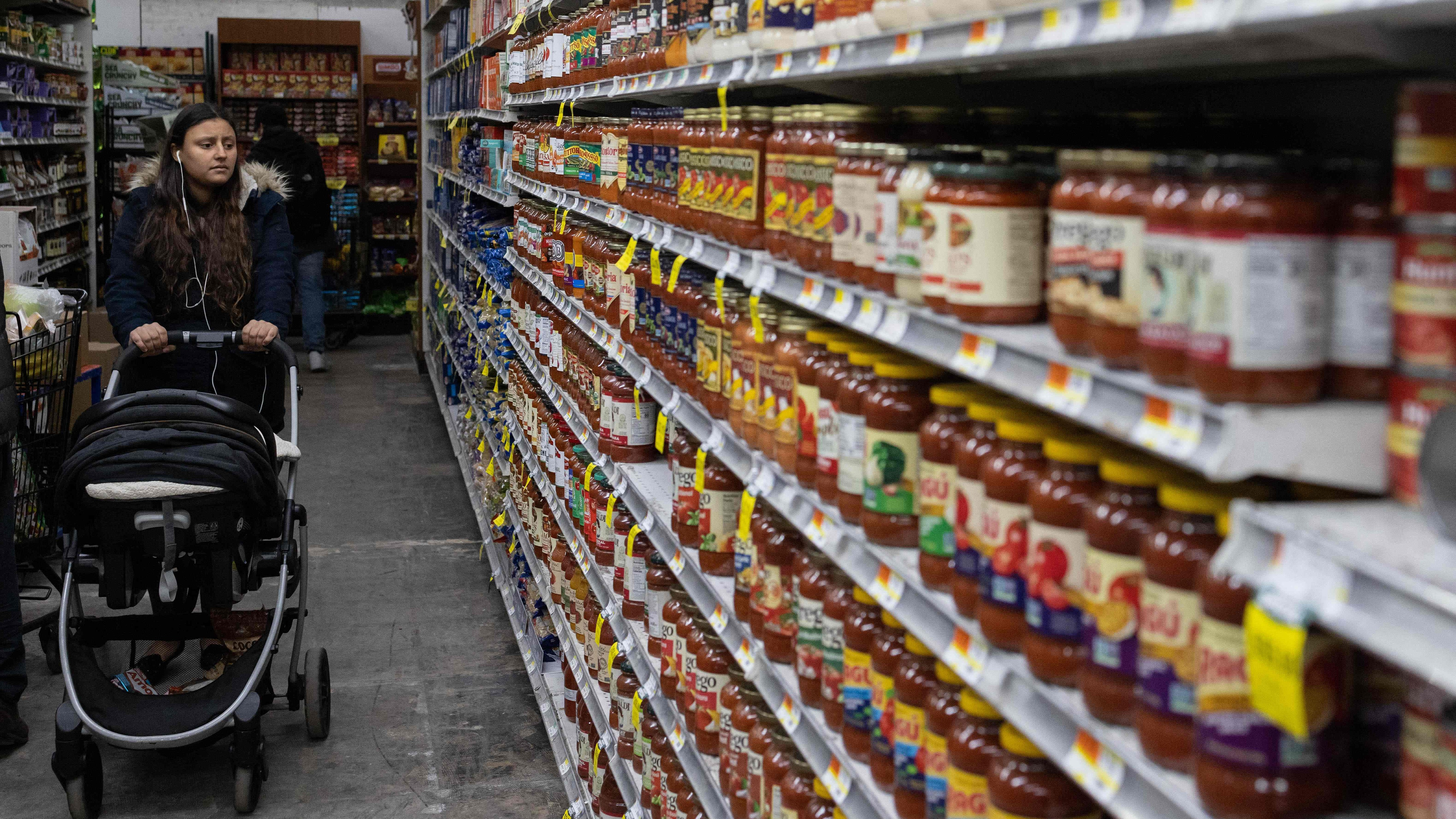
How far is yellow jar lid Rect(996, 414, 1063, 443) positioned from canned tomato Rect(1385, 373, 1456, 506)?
42 centimetres

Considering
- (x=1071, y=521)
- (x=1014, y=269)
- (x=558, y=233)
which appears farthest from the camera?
(x=558, y=233)

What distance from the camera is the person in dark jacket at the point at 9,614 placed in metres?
3.78

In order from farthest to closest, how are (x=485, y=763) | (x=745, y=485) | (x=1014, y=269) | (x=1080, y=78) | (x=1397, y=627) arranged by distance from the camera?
(x=485, y=763) < (x=745, y=485) < (x=1080, y=78) < (x=1014, y=269) < (x=1397, y=627)

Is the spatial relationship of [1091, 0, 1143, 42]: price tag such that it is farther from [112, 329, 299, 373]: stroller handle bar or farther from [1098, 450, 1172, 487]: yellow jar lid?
[112, 329, 299, 373]: stroller handle bar

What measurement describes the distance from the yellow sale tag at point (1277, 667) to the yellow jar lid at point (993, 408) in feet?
1.68

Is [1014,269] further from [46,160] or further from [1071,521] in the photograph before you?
[46,160]

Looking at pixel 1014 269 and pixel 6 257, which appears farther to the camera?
pixel 6 257

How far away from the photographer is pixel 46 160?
31.2ft

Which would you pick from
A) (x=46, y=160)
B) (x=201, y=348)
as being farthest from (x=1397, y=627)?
(x=46, y=160)

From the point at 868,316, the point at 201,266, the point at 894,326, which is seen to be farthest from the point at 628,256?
the point at 201,266

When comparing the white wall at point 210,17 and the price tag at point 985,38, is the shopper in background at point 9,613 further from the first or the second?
the white wall at point 210,17

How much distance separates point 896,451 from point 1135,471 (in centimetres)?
54

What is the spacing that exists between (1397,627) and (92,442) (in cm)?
330

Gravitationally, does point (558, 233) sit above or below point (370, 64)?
below
